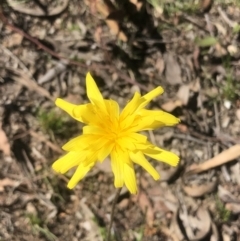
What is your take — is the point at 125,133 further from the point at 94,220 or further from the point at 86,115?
the point at 94,220

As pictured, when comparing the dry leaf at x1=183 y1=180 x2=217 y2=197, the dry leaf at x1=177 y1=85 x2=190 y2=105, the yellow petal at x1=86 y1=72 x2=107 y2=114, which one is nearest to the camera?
the yellow petal at x1=86 y1=72 x2=107 y2=114

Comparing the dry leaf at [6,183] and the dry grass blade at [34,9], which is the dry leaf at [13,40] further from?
the dry leaf at [6,183]

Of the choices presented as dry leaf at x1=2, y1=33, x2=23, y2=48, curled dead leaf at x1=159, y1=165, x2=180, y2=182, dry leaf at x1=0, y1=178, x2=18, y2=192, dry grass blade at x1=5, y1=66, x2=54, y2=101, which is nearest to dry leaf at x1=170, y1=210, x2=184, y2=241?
curled dead leaf at x1=159, y1=165, x2=180, y2=182

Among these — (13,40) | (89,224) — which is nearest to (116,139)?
(89,224)

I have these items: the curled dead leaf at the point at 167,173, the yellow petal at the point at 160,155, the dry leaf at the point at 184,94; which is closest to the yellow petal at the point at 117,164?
the yellow petal at the point at 160,155

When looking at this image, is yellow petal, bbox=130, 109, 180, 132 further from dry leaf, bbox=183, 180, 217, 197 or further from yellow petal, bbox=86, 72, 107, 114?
dry leaf, bbox=183, 180, 217, 197
